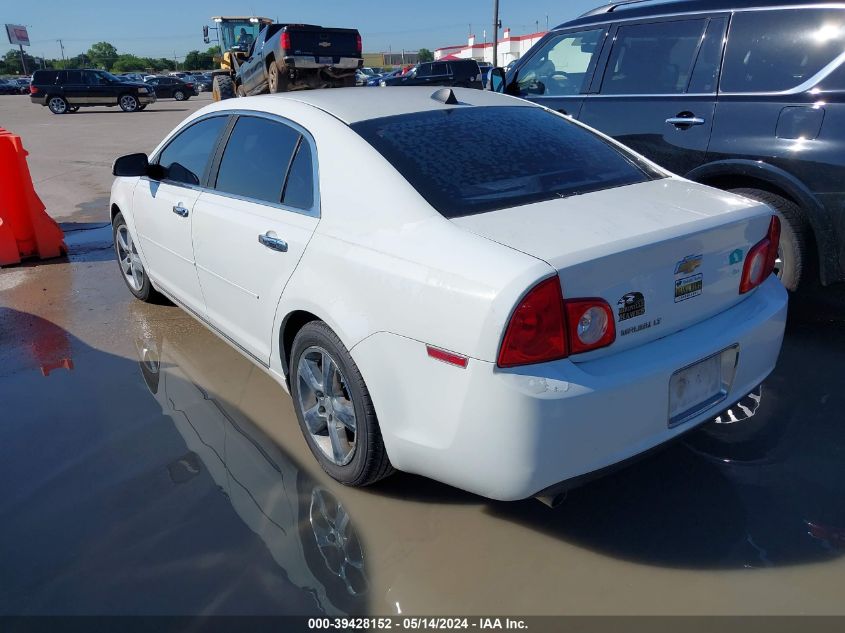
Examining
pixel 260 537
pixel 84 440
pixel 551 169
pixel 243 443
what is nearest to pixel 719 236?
pixel 551 169

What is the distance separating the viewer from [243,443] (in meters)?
3.34

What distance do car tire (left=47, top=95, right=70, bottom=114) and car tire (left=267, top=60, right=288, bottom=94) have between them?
731 inches

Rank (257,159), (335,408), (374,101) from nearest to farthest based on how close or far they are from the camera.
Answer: (335,408) < (374,101) < (257,159)

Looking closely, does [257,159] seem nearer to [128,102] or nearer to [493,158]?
[493,158]

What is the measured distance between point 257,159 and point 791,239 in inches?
125

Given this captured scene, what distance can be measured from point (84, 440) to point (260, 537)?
130 centimetres

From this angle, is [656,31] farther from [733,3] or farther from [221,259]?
[221,259]

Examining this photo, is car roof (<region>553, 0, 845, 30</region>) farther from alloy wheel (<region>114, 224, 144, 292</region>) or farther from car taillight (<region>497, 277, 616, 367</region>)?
alloy wheel (<region>114, 224, 144, 292</region>)

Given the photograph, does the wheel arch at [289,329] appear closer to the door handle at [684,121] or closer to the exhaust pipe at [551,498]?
the exhaust pipe at [551,498]

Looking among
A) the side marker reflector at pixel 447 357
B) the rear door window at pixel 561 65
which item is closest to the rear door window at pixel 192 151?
the side marker reflector at pixel 447 357

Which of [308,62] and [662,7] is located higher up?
[662,7]

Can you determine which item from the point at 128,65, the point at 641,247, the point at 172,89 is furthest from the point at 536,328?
the point at 128,65

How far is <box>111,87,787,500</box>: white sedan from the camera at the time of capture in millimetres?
2152

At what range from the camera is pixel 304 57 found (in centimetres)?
1388
